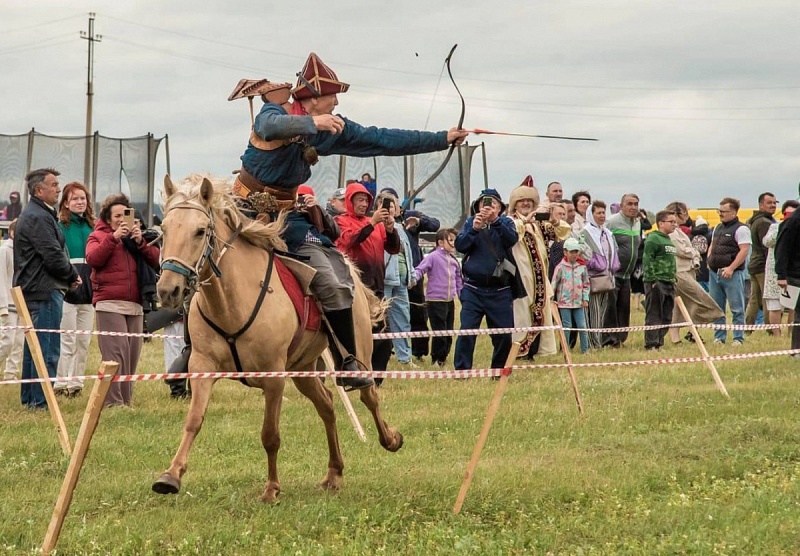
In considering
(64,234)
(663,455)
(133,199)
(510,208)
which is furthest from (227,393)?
(133,199)

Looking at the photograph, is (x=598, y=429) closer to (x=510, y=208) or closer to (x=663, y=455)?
(x=663, y=455)

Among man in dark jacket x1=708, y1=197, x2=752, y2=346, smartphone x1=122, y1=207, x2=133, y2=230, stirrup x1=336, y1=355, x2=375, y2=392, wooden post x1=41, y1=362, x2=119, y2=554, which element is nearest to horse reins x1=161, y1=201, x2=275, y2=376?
wooden post x1=41, y1=362, x2=119, y2=554

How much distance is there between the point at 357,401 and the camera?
11852mm

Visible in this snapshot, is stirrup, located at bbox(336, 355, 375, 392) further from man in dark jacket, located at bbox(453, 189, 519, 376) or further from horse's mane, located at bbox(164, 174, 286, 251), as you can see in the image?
man in dark jacket, located at bbox(453, 189, 519, 376)

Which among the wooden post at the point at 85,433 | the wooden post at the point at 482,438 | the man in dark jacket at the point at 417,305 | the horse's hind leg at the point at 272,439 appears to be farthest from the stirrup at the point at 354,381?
the man in dark jacket at the point at 417,305

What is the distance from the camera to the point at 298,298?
7375 millimetres

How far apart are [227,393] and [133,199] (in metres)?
8.28

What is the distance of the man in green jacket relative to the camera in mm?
16359

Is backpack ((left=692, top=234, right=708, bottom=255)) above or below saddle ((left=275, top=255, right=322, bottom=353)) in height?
above

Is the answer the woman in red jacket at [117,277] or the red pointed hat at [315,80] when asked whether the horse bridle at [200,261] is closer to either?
the red pointed hat at [315,80]

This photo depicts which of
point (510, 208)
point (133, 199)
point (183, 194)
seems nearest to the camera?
point (183, 194)

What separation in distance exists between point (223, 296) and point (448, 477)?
2.18 m

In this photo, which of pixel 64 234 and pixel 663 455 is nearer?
pixel 663 455

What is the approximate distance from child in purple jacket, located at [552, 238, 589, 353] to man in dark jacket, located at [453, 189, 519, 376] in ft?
8.59
